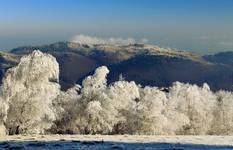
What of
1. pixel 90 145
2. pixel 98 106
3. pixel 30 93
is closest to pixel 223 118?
pixel 98 106

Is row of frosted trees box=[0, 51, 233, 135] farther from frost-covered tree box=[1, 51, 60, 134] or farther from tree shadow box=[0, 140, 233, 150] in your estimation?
tree shadow box=[0, 140, 233, 150]

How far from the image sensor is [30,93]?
7231cm

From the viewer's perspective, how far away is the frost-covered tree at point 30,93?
7212 cm

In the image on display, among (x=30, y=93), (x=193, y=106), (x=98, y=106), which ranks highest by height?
(x=193, y=106)

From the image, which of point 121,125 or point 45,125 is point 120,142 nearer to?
point 45,125

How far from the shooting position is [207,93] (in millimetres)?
127875

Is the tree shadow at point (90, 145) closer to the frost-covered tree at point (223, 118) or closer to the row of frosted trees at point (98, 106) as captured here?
the row of frosted trees at point (98, 106)

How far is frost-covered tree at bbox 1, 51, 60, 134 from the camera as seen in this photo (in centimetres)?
7212

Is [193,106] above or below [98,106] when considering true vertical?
above

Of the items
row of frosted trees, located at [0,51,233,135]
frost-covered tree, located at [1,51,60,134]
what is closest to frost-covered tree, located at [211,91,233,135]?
row of frosted trees, located at [0,51,233,135]

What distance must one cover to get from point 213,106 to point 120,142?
80.2 meters

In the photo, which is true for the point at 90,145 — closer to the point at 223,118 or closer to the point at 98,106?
the point at 98,106

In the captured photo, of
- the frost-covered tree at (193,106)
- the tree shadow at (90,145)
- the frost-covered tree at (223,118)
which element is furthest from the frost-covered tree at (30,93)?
the frost-covered tree at (223,118)

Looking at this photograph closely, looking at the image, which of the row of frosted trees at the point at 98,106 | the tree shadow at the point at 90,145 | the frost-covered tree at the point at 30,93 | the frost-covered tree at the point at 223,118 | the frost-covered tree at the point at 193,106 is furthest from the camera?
the frost-covered tree at the point at 223,118
